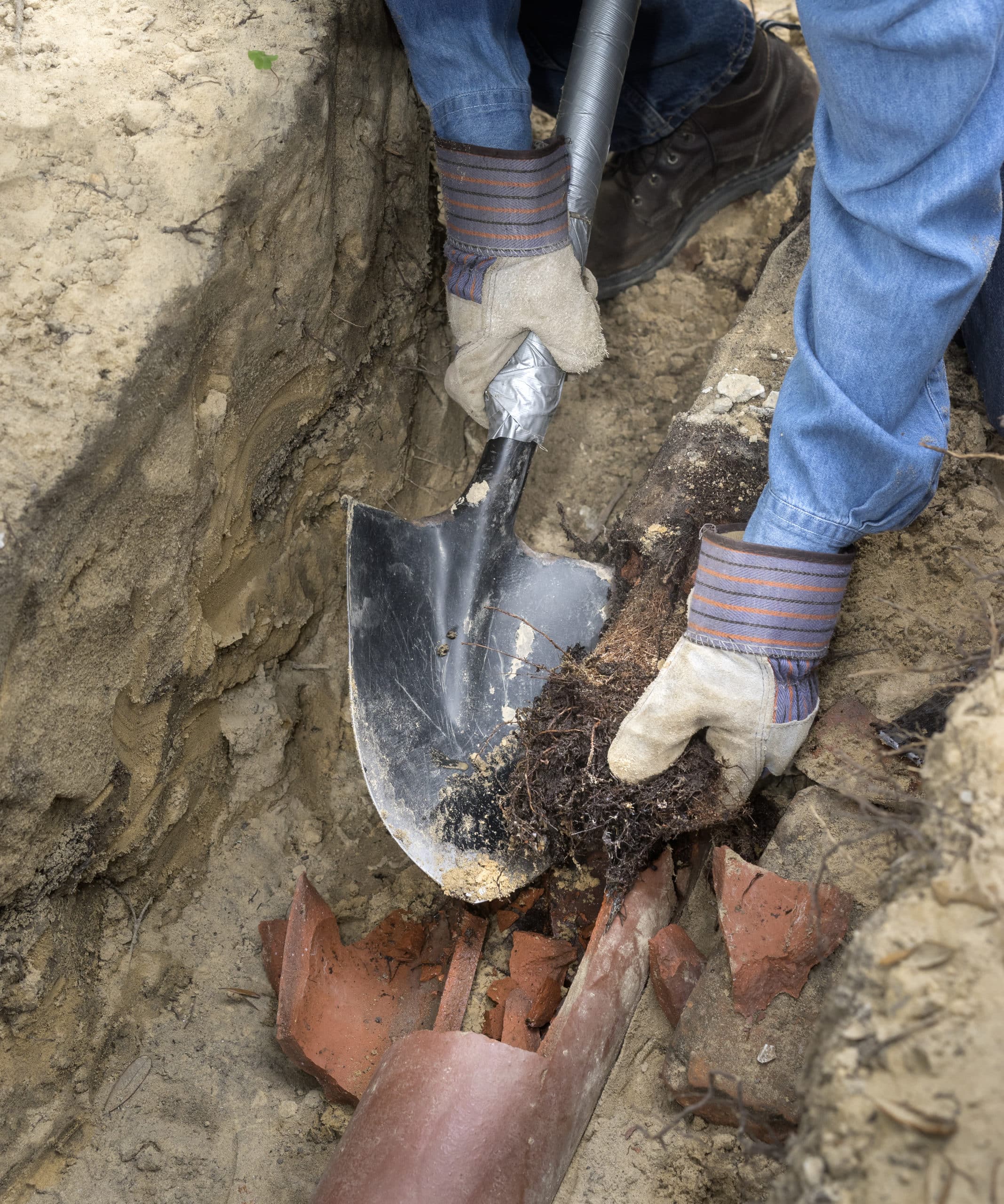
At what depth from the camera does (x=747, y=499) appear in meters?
1.93

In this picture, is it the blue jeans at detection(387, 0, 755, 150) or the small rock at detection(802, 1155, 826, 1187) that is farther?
the blue jeans at detection(387, 0, 755, 150)

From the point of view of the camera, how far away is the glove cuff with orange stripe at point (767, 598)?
155 centimetres

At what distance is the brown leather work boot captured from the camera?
266 cm

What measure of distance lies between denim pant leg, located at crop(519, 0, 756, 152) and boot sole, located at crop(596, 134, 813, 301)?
25 cm

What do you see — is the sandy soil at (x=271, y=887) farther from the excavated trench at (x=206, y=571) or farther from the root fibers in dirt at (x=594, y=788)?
the root fibers in dirt at (x=594, y=788)

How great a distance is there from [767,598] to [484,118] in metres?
1.19

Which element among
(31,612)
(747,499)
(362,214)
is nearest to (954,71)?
(747,499)

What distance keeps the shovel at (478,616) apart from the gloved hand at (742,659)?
34 cm

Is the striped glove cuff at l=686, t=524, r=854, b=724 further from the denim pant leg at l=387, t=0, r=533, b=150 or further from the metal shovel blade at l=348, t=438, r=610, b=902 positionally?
the denim pant leg at l=387, t=0, r=533, b=150

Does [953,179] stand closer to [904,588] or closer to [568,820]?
[904,588]

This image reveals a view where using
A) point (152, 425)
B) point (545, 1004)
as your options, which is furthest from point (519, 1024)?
point (152, 425)

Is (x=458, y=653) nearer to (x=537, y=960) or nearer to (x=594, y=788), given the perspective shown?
(x=594, y=788)

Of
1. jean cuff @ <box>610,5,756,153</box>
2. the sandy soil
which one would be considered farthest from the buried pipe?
jean cuff @ <box>610,5,756,153</box>

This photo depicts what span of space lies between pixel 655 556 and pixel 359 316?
906 mm
